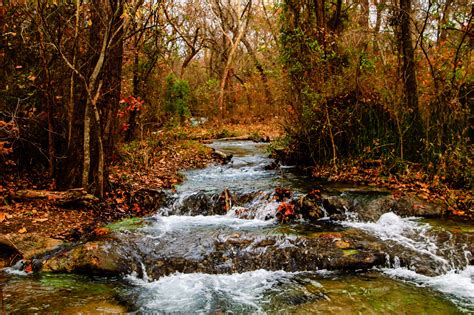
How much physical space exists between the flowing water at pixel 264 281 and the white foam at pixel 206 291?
12 millimetres

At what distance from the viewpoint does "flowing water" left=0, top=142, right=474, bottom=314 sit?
4.03 m

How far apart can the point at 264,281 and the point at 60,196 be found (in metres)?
3.85

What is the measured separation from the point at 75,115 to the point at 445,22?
7233 millimetres

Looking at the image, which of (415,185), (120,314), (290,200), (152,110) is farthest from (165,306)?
(152,110)

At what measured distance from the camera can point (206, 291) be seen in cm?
448

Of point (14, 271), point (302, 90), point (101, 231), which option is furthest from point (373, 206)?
point (14, 271)

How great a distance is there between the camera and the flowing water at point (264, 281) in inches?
159

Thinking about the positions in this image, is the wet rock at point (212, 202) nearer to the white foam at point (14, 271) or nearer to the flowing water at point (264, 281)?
the flowing water at point (264, 281)

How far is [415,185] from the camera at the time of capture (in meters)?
7.02

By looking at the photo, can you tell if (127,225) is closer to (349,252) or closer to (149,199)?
(149,199)

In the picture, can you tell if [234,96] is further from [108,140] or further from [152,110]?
[108,140]

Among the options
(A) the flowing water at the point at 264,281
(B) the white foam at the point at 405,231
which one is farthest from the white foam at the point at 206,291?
(B) the white foam at the point at 405,231

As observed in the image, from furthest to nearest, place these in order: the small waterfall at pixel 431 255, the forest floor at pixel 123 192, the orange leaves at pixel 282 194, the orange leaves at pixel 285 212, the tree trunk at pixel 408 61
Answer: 1. the tree trunk at pixel 408 61
2. the orange leaves at pixel 282 194
3. the orange leaves at pixel 285 212
4. the forest floor at pixel 123 192
5. the small waterfall at pixel 431 255

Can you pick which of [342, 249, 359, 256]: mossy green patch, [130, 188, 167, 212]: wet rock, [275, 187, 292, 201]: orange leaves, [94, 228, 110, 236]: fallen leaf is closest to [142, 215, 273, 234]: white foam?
[130, 188, 167, 212]: wet rock
